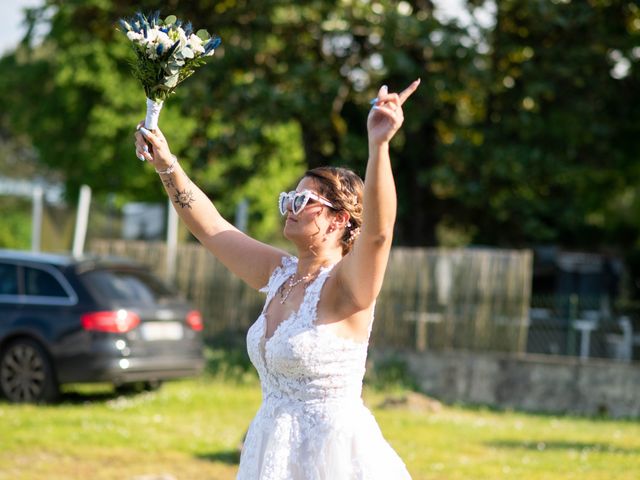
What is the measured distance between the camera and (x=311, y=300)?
3973 millimetres

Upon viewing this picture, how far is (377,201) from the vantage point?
11.4ft

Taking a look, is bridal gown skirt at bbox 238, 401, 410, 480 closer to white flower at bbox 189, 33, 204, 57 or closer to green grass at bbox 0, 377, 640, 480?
white flower at bbox 189, 33, 204, 57

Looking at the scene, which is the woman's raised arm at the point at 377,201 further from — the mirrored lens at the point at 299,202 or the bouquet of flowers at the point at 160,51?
the bouquet of flowers at the point at 160,51

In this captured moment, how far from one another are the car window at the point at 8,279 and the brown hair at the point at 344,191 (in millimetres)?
9972

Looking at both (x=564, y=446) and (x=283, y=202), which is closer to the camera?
(x=283, y=202)

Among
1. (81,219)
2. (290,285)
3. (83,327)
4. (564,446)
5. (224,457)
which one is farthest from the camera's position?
(81,219)

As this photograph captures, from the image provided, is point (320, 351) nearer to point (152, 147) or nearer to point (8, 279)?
point (152, 147)

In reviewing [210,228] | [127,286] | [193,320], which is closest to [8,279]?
[127,286]

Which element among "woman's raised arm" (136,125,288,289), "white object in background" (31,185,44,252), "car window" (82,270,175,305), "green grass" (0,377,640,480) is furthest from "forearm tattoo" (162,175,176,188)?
"white object in background" (31,185,44,252)

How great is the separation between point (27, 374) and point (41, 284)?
44.5 inches

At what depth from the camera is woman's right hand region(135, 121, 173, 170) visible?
431 centimetres

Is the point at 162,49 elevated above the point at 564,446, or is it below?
above

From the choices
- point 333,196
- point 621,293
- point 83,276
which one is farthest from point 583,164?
point 333,196

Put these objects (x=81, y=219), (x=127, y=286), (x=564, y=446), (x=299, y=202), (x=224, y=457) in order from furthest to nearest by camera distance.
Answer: (x=81, y=219), (x=127, y=286), (x=564, y=446), (x=224, y=457), (x=299, y=202)
